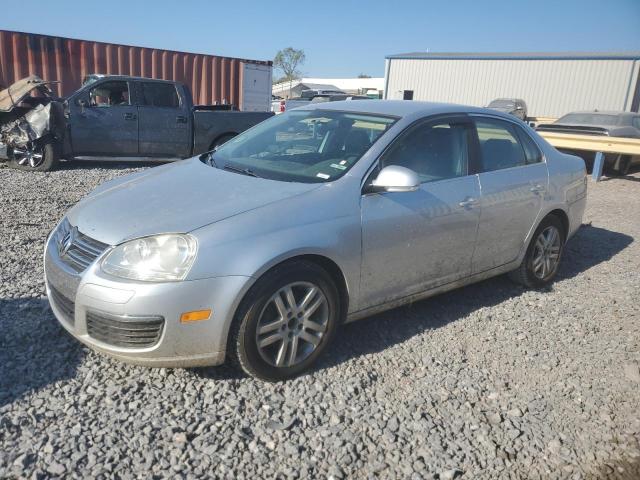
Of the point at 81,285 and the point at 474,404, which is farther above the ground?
the point at 81,285

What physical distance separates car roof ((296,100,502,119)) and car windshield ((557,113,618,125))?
10172mm

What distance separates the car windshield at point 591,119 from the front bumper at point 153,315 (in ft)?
42.2

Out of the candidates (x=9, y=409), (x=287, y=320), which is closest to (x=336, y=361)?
(x=287, y=320)

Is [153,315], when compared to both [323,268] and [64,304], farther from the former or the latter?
[323,268]

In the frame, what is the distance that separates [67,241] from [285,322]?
132 centimetres

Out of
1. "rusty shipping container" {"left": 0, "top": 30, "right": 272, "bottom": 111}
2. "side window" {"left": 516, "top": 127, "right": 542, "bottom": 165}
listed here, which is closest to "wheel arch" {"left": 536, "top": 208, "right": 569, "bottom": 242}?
"side window" {"left": 516, "top": 127, "right": 542, "bottom": 165}

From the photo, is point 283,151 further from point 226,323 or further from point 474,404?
point 474,404

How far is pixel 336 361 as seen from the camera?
10.8 feet

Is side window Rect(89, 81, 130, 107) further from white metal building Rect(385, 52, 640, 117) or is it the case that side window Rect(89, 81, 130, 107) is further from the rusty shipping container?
white metal building Rect(385, 52, 640, 117)

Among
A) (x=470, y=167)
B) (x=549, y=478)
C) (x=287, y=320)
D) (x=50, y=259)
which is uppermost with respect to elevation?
(x=470, y=167)

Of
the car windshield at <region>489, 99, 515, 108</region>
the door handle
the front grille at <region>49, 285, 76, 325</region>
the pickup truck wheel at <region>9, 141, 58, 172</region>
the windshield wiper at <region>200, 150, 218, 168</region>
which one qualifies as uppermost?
the car windshield at <region>489, 99, 515, 108</region>

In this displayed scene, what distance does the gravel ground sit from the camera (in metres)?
2.41

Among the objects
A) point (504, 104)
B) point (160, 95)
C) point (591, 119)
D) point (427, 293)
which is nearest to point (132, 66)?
point (160, 95)

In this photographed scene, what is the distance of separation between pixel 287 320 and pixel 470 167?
74.5 inches
